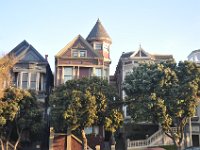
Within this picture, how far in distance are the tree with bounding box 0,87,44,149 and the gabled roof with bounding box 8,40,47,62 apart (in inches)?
287

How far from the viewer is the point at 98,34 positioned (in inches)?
1709

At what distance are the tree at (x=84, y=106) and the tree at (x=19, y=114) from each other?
2296mm

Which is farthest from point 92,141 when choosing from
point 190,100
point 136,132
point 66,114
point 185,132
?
point 190,100

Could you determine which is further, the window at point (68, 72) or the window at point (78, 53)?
the window at point (78, 53)

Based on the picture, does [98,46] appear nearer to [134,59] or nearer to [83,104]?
[134,59]

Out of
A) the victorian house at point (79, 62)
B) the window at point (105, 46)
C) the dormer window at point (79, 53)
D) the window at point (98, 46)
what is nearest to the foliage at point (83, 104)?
the victorian house at point (79, 62)

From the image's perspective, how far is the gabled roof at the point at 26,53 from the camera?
39.5m

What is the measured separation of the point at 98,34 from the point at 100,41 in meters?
1.05

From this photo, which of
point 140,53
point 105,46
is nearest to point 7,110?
point 105,46

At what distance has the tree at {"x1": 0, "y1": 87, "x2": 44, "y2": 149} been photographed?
30.9m

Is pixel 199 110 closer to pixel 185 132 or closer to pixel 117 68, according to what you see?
pixel 185 132

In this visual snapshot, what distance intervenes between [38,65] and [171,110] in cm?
1765

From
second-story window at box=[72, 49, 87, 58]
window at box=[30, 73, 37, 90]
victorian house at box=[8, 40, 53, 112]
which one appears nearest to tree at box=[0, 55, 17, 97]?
victorian house at box=[8, 40, 53, 112]

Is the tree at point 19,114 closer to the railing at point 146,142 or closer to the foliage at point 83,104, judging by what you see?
the foliage at point 83,104
